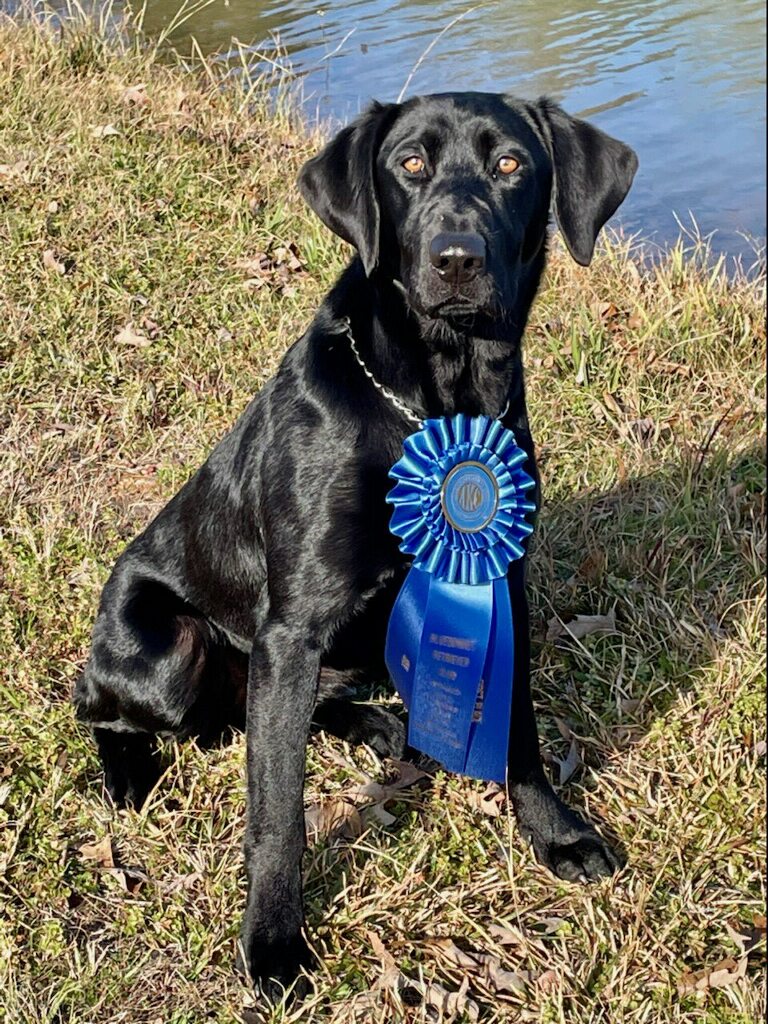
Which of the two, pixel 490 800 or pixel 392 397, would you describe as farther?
pixel 490 800

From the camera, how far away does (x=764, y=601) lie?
133 inches

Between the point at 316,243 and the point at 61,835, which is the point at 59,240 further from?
the point at 61,835

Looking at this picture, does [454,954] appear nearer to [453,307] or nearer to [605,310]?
[453,307]

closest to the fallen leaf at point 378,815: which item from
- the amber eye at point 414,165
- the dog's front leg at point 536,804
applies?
the dog's front leg at point 536,804

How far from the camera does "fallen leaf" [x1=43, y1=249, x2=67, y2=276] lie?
5160 mm

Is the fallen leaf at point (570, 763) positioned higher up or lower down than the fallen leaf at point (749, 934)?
lower down

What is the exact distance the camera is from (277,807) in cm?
246

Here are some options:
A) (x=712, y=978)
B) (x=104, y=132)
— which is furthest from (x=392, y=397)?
(x=104, y=132)

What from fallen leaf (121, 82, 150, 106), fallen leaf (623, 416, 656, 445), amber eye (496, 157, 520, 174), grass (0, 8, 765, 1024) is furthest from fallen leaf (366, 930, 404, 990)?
fallen leaf (121, 82, 150, 106)

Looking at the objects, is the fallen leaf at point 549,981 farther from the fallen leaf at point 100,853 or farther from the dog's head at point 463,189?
the dog's head at point 463,189

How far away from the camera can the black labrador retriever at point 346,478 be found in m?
2.49

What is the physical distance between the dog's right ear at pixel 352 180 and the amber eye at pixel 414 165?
91 millimetres

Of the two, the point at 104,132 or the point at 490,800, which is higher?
the point at 104,132

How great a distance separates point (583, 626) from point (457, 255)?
4.68ft
